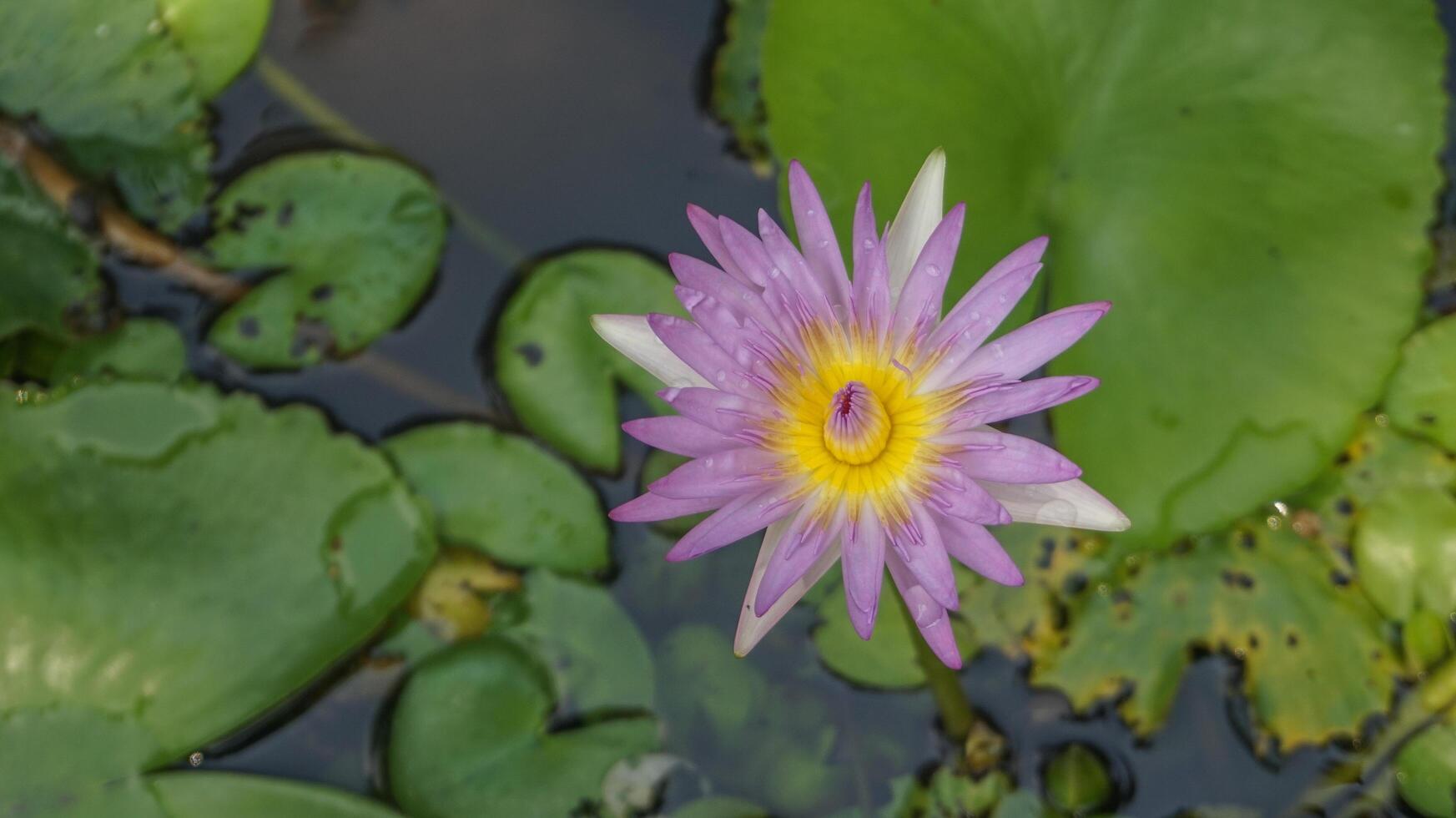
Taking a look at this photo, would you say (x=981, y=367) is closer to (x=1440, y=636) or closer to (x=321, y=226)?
(x=1440, y=636)

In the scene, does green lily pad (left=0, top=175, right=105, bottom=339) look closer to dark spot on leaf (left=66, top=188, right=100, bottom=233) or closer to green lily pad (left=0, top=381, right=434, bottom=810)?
dark spot on leaf (left=66, top=188, right=100, bottom=233)

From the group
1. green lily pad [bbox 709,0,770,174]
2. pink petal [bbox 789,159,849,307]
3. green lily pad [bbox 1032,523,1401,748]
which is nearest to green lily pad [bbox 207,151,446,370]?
green lily pad [bbox 709,0,770,174]

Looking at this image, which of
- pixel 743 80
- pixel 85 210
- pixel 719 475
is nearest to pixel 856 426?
pixel 719 475

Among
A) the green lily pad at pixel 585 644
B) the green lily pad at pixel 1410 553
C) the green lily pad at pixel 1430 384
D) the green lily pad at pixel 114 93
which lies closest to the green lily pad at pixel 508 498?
the green lily pad at pixel 585 644

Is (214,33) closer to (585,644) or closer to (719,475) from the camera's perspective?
(585,644)

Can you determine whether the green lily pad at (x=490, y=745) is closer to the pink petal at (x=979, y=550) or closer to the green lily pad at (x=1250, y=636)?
the green lily pad at (x=1250, y=636)
